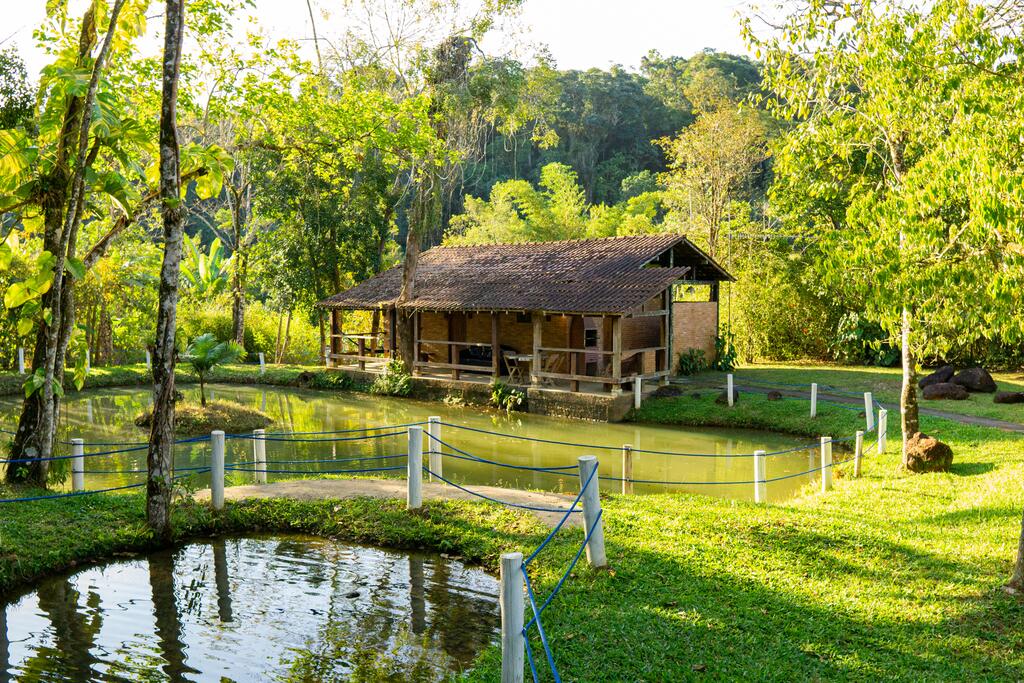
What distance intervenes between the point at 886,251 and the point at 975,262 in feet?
2.41

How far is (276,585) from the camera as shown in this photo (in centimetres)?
789

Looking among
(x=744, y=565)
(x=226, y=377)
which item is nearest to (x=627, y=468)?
(x=744, y=565)

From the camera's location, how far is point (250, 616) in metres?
7.17

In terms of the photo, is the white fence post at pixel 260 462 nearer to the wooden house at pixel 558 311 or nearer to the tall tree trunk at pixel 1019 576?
the tall tree trunk at pixel 1019 576

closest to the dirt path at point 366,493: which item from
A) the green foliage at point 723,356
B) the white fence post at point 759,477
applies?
the white fence post at point 759,477

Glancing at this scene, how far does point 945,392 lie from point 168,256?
55.6 ft

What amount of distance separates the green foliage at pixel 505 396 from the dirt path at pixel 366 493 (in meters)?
9.79

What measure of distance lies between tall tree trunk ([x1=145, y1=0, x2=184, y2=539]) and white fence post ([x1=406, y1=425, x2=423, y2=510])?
254 centimetres

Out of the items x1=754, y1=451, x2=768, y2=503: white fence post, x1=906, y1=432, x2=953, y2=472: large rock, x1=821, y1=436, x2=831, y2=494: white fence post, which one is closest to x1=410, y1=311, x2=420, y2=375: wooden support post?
x1=821, y1=436, x2=831, y2=494: white fence post

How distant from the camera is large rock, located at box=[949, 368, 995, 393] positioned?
19.5 metres

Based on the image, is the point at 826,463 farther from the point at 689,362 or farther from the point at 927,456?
the point at 689,362

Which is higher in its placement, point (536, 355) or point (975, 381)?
point (536, 355)

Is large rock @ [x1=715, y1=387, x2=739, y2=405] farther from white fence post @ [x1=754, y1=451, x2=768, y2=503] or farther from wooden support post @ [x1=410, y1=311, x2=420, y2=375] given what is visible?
wooden support post @ [x1=410, y1=311, x2=420, y2=375]

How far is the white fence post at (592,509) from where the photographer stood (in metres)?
6.89
